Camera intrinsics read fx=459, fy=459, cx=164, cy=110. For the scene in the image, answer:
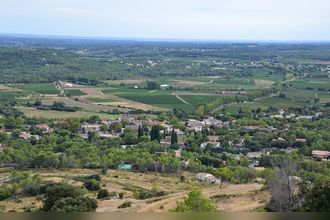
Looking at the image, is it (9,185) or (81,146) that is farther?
(81,146)

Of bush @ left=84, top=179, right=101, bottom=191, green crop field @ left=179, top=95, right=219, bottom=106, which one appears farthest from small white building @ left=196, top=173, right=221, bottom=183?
green crop field @ left=179, top=95, right=219, bottom=106

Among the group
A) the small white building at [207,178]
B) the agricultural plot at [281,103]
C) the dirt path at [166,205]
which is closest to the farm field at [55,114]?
the agricultural plot at [281,103]

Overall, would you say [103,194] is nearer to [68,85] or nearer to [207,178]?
[207,178]

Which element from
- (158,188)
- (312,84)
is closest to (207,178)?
(158,188)

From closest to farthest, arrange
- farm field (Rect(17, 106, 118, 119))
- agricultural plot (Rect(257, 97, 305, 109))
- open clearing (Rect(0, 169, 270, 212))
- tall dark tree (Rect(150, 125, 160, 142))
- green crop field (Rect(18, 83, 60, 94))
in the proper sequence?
open clearing (Rect(0, 169, 270, 212)) < tall dark tree (Rect(150, 125, 160, 142)) < farm field (Rect(17, 106, 118, 119)) < agricultural plot (Rect(257, 97, 305, 109)) < green crop field (Rect(18, 83, 60, 94))

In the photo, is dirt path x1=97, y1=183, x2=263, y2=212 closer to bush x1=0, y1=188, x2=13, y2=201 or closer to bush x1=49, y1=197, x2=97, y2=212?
bush x1=49, y1=197, x2=97, y2=212

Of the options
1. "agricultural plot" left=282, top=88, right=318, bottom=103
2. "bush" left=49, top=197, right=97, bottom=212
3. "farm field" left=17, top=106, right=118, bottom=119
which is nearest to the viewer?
"bush" left=49, top=197, right=97, bottom=212

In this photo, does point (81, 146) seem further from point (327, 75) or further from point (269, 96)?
point (327, 75)

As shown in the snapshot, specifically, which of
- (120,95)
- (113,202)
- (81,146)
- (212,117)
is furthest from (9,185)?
(120,95)
